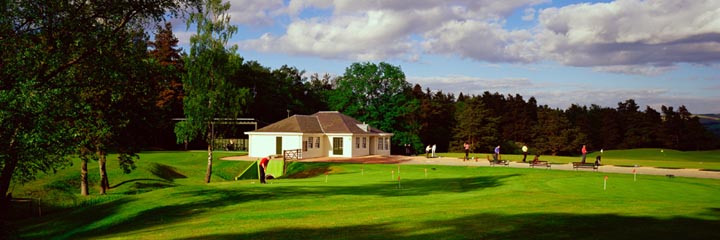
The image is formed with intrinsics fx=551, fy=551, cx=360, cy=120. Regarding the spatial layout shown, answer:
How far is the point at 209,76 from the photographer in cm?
3494

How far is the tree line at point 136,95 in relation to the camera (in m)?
17.0

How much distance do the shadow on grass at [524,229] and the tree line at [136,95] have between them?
7.59 meters

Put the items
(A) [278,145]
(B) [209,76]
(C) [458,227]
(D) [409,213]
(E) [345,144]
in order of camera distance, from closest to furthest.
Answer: (C) [458,227] → (D) [409,213] → (B) [209,76] → (A) [278,145] → (E) [345,144]

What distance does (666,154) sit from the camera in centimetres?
7119

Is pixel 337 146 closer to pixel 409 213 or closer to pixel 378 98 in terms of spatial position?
pixel 378 98

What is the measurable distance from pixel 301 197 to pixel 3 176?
1000 centimetres

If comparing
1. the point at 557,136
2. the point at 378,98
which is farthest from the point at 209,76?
the point at 557,136

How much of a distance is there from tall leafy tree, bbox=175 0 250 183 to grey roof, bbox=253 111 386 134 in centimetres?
1870

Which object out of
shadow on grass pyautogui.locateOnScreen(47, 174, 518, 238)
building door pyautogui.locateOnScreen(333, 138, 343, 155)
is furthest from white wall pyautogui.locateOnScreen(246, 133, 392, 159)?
shadow on grass pyautogui.locateOnScreen(47, 174, 518, 238)

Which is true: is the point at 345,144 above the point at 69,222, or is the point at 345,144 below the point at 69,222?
above

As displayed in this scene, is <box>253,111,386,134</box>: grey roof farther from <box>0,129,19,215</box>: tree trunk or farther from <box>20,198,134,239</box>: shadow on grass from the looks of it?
<box>0,129,19,215</box>: tree trunk

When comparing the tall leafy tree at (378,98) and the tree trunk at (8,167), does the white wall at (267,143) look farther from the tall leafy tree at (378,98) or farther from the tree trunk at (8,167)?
the tree trunk at (8,167)

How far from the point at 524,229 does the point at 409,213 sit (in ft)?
13.0

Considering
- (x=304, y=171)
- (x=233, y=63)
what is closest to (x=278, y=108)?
(x=304, y=171)
